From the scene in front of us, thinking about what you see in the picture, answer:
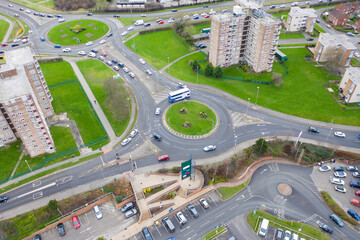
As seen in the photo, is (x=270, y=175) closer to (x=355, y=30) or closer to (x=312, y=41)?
(x=312, y=41)

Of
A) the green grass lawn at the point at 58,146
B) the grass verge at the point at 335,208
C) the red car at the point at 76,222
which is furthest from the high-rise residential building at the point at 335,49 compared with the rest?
the red car at the point at 76,222

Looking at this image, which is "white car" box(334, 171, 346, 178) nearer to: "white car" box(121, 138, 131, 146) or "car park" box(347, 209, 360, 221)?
"car park" box(347, 209, 360, 221)

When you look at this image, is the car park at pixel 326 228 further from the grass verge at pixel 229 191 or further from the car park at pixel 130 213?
the car park at pixel 130 213

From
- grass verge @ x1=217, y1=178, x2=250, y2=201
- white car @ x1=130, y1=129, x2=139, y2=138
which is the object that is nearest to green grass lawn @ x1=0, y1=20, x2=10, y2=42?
white car @ x1=130, y1=129, x2=139, y2=138

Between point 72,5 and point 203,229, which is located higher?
point 72,5

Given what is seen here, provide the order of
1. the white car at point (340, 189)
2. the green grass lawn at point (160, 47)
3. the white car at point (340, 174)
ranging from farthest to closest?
the green grass lawn at point (160, 47), the white car at point (340, 174), the white car at point (340, 189)

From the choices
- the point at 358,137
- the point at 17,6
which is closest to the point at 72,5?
the point at 17,6
